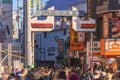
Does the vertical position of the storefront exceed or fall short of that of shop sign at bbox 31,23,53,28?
it falls short

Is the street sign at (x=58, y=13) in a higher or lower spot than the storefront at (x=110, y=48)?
higher

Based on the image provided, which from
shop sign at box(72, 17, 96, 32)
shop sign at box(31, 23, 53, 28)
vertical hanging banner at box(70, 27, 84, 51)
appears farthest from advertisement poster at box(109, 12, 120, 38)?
shop sign at box(31, 23, 53, 28)

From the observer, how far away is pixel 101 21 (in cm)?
4228

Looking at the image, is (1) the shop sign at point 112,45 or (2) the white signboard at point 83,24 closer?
(2) the white signboard at point 83,24

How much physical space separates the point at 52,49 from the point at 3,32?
7880mm

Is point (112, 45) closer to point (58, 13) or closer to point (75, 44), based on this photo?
point (75, 44)

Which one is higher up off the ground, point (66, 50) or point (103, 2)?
point (103, 2)

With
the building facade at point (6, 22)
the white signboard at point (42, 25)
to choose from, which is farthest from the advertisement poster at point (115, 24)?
the building facade at point (6, 22)

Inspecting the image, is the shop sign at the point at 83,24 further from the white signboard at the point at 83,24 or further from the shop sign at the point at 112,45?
the shop sign at the point at 112,45

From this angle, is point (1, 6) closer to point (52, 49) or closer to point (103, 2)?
point (52, 49)

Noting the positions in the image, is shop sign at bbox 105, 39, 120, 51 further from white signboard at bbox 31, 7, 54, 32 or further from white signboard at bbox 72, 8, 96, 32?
white signboard at bbox 31, 7, 54, 32

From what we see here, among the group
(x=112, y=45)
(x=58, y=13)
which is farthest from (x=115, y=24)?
(x=58, y=13)

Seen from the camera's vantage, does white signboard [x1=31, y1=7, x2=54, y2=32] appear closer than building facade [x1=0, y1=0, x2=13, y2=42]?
Yes

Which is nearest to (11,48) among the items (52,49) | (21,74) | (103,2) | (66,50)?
(21,74)
